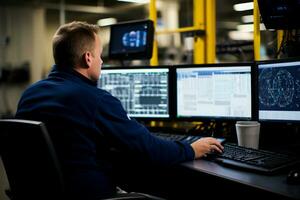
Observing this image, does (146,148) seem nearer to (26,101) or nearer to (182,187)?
(26,101)

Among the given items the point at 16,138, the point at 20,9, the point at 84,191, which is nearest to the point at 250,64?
the point at 84,191

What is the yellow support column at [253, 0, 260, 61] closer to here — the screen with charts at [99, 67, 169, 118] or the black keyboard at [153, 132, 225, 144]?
the screen with charts at [99, 67, 169, 118]

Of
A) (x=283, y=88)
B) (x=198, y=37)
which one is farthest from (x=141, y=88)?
(x=283, y=88)

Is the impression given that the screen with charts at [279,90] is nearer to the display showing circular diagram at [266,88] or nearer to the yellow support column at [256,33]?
the display showing circular diagram at [266,88]

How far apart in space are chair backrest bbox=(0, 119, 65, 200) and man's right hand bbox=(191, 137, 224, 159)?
591 mm

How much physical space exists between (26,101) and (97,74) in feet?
0.97

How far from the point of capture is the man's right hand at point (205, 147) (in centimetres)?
162

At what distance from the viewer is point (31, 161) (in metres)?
1.29

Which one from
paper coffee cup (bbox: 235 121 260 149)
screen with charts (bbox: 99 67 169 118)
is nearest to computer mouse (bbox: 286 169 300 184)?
paper coffee cup (bbox: 235 121 260 149)

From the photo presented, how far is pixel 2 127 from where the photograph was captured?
1.34m

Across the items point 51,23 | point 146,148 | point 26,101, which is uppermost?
point 51,23

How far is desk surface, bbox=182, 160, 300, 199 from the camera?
1152mm

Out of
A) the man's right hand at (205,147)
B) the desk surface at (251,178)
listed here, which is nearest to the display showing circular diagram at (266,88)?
the man's right hand at (205,147)

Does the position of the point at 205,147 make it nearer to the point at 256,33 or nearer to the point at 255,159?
the point at 255,159
